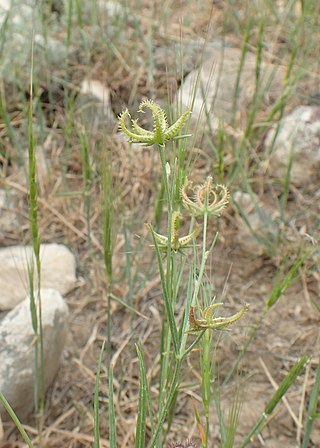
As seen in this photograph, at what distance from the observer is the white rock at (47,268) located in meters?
1.71

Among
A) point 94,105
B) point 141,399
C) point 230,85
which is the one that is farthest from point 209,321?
point 230,85

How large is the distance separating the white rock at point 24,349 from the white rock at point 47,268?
17 centimetres

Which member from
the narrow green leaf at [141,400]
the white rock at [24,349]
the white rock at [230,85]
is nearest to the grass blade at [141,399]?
the narrow green leaf at [141,400]

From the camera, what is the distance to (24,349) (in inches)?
57.6

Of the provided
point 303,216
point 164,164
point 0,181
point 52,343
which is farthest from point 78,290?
point 164,164

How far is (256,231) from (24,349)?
27.7 inches

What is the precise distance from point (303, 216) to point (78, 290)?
0.66m

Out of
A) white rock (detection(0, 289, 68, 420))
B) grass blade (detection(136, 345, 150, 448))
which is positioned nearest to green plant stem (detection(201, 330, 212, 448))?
grass blade (detection(136, 345, 150, 448))

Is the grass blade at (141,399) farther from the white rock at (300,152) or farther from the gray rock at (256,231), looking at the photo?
the white rock at (300,152)

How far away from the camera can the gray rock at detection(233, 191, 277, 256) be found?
1.79 m

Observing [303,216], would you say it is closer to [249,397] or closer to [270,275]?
[270,275]

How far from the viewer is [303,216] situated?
1.95 meters

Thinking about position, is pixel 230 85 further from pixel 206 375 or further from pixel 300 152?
pixel 206 375

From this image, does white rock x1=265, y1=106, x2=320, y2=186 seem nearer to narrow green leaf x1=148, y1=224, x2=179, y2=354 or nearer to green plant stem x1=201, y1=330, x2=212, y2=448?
green plant stem x1=201, y1=330, x2=212, y2=448
